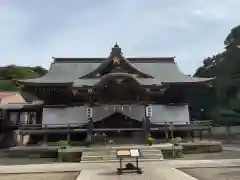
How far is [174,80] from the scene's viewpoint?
28156 millimetres

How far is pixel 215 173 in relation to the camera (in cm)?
1202

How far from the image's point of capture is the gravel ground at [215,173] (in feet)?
35.9

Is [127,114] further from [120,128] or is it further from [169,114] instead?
[169,114]

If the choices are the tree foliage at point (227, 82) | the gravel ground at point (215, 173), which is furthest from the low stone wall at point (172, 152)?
the tree foliage at point (227, 82)

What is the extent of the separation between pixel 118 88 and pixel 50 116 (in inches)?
264

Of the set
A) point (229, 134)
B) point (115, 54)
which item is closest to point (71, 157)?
point (115, 54)

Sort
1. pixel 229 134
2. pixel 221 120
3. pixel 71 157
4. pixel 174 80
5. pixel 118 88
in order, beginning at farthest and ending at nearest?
pixel 221 120
pixel 229 134
pixel 174 80
pixel 118 88
pixel 71 157

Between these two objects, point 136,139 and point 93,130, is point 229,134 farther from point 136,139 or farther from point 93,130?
point 93,130

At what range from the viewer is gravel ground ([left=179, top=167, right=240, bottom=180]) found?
1094 cm

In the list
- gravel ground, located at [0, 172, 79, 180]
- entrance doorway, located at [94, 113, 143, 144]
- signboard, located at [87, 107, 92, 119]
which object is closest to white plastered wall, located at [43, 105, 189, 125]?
signboard, located at [87, 107, 92, 119]

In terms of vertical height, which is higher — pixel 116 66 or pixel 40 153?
pixel 116 66

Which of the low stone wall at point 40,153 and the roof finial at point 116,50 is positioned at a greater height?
the roof finial at point 116,50

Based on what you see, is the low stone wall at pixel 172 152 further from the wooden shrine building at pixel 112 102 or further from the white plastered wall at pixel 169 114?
the white plastered wall at pixel 169 114

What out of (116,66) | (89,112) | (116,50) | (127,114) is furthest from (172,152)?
(116,50)
